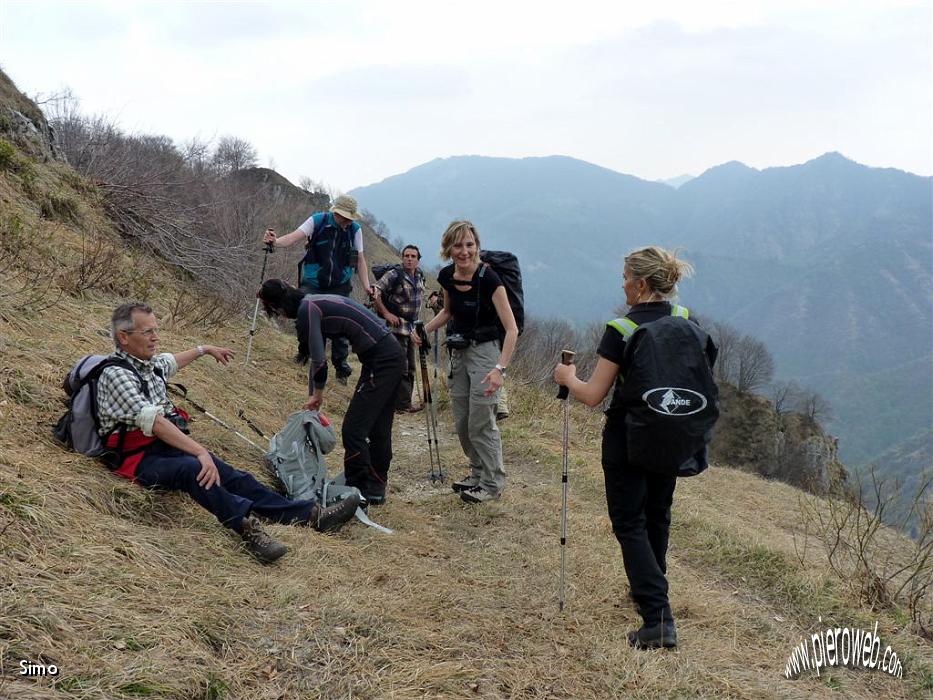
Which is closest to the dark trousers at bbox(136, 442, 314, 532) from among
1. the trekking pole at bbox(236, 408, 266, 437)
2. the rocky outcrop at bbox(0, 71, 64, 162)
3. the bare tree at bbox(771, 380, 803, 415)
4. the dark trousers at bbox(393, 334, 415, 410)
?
the trekking pole at bbox(236, 408, 266, 437)

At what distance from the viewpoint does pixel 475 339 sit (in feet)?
17.6

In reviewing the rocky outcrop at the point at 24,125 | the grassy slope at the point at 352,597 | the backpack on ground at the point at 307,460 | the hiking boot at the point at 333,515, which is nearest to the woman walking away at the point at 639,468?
the grassy slope at the point at 352,597

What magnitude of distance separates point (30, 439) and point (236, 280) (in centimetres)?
823

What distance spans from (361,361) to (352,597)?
198 centimetres

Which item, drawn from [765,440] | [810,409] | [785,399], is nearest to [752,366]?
[785,399]

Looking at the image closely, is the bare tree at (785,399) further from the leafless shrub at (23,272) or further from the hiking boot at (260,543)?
the hiking boot at (260,543)

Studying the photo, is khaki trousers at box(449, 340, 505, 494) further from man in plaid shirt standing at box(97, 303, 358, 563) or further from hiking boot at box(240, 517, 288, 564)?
hiking boot at box(240, 517, 288, 564)

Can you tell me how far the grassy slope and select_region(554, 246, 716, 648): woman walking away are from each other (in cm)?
26

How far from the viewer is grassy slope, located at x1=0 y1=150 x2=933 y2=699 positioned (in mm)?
2658

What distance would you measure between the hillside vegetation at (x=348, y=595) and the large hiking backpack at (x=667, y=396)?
1.15 meters

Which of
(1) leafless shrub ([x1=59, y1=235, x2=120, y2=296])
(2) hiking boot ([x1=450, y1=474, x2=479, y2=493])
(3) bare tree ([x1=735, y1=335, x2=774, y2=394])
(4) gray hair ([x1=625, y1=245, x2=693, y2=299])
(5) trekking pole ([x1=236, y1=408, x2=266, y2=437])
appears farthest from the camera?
(3) bare tree ([x1=735, y1=335, x2=774, y2=394])

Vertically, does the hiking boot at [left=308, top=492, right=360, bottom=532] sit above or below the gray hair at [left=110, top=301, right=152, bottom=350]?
below

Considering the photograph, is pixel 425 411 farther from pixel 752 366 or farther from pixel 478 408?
pixel 752 366

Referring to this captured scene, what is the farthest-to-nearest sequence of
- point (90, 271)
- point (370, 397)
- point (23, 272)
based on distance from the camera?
point (90, 271)
point (23, 272)
point (370, 397)
